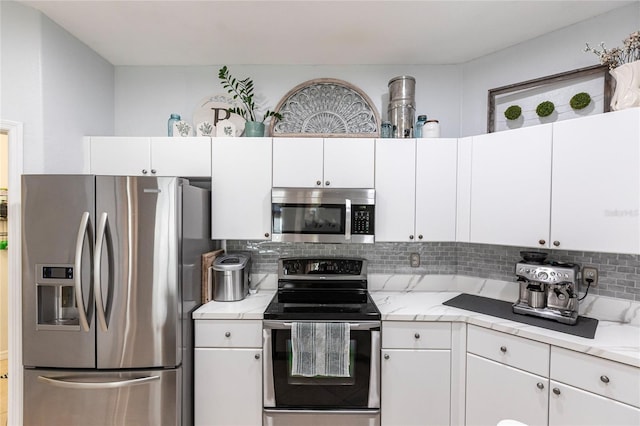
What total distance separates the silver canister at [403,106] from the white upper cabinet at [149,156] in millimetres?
1436

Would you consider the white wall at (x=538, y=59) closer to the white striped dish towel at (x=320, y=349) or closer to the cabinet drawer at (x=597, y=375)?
the cabinet drawer at (x=597, y=375)

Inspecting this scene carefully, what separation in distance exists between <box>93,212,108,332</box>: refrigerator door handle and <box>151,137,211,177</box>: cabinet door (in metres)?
0.61

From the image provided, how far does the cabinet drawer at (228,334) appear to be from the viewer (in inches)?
74.1

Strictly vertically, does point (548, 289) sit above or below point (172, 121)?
below

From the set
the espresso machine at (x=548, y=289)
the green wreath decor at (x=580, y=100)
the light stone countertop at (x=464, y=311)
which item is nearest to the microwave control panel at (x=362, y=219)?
the light stone countertop at (x=464, y=311)

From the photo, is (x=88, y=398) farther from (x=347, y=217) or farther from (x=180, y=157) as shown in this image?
(x=347, y=217)

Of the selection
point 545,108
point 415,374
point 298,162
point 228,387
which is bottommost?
point 228,387

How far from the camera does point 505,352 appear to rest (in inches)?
66.6

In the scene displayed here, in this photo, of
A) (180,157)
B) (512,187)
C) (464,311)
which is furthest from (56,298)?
(512,187)

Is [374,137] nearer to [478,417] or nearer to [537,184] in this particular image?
[537,184]

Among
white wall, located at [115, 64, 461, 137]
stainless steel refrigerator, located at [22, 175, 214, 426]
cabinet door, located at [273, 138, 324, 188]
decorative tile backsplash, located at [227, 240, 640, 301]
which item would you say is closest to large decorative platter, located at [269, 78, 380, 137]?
white wall, located at [115, 64, 461, 137]

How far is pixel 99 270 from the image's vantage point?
5.35ft

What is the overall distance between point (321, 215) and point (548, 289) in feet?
4.91

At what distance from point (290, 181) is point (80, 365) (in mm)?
1667
